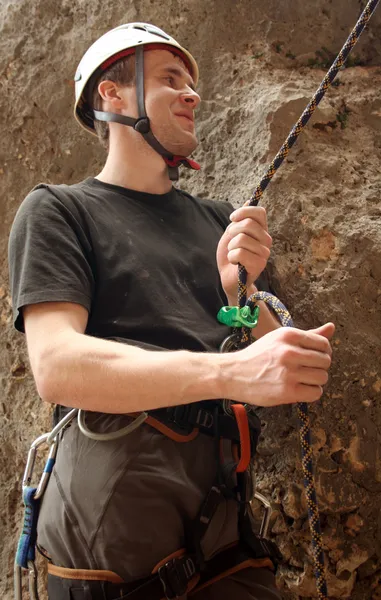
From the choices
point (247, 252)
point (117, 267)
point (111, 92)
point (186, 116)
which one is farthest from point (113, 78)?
point (247, 252)

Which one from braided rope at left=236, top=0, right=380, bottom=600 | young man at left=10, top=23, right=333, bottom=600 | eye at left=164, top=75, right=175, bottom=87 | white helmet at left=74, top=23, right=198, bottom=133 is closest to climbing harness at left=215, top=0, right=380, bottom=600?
braided rope at left=236, top=0, right=380, bottom=600

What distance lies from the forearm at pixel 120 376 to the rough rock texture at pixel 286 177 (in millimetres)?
793

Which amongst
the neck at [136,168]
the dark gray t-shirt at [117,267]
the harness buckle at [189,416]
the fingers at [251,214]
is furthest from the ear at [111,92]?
the harness buckle at [189,416]

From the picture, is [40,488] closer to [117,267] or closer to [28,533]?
[28,533]

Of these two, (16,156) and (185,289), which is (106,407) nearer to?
(185,289)

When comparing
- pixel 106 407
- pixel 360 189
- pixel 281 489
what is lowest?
pixel 281 489

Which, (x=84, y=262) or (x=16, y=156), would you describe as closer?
(x=84, y=262)

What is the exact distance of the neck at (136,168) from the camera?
2064mm

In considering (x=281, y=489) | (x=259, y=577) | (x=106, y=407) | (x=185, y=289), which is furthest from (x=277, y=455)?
(x=106, y=407)

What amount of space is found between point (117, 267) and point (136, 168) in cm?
48

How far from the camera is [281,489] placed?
2.04 m

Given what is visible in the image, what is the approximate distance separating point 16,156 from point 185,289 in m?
1.38

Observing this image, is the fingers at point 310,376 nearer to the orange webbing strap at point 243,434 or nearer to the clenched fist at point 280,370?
the clenched fist at point 280,370

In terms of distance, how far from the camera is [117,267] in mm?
1742
